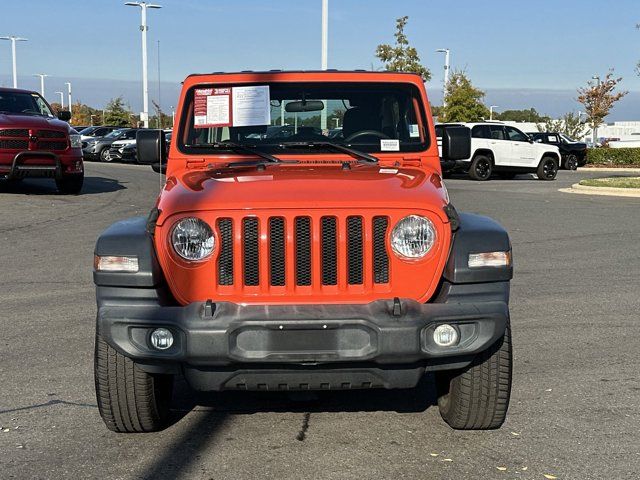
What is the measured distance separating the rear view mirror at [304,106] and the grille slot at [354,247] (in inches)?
68.1

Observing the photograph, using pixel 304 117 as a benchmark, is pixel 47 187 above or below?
below

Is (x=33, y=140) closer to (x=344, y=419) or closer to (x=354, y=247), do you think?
(x=344, y=419)

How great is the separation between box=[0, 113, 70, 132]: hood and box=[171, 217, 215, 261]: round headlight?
1432 centimetres

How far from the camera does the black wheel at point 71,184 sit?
18953 millimetres

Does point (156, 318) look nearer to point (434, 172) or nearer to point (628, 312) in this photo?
point (434, 172)

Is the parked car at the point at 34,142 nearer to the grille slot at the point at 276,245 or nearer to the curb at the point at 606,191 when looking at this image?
the curb at the point at 606,191

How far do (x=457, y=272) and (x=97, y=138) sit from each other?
117ft

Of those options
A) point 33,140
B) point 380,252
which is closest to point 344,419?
point 380,252

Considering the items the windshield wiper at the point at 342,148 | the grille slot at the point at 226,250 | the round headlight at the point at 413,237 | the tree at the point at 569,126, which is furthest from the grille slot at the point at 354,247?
the tree at the point at 569,126

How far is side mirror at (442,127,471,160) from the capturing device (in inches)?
235

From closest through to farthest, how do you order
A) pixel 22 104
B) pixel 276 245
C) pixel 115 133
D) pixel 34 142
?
pixel 276 245 < pixel 34 142 < pixel 22 104 < pixel 115 133

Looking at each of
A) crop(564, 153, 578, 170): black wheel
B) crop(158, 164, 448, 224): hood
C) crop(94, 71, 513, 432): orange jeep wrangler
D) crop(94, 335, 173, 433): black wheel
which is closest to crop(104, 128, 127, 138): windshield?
crop(564, 153, 578, 170): black wheel

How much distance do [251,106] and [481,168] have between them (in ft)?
73.3

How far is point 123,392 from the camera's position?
441 cm
